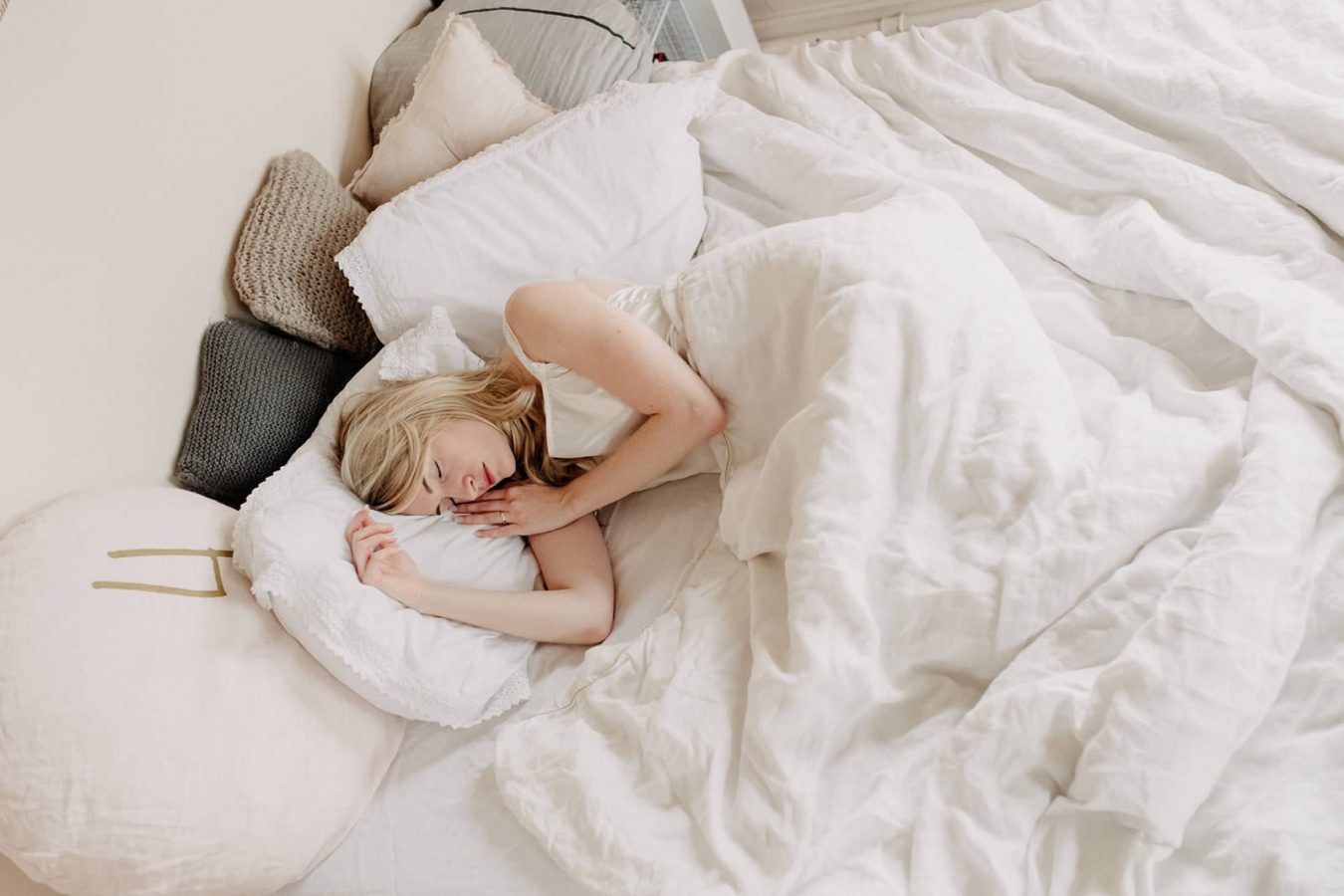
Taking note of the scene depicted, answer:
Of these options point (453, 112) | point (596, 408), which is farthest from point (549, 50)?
point (596, 408)

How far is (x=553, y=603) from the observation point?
1.23 m

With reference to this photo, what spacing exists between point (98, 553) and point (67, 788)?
0.24 m

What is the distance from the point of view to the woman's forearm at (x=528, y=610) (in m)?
1.20

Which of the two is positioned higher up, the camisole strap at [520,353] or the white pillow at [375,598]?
the camisole strap at [520,353]

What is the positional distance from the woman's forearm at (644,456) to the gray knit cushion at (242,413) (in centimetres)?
40

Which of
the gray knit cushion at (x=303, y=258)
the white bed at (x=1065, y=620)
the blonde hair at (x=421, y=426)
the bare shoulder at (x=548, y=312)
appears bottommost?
the white bed at (x=1065, y=620)

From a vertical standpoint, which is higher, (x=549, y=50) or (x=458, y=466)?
(x=549, y=50)

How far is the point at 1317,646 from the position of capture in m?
0.88

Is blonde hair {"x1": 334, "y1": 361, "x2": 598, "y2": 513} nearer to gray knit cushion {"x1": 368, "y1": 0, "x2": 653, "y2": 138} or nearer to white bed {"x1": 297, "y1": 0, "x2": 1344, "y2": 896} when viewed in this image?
white bed {"x1": 297, "y1": 0, "x2": 1344, "y2": 896}

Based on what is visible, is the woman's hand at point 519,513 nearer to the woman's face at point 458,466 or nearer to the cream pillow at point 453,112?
the woman's face at point 458,466

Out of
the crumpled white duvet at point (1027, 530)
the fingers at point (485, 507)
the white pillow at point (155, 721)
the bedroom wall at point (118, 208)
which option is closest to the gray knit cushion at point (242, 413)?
the bedroom wall at point (118, 208)

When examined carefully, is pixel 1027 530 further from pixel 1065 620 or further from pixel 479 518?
pixel 479 518

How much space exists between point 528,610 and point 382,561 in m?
0.18

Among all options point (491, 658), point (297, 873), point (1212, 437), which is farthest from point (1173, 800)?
point (297, 873)
